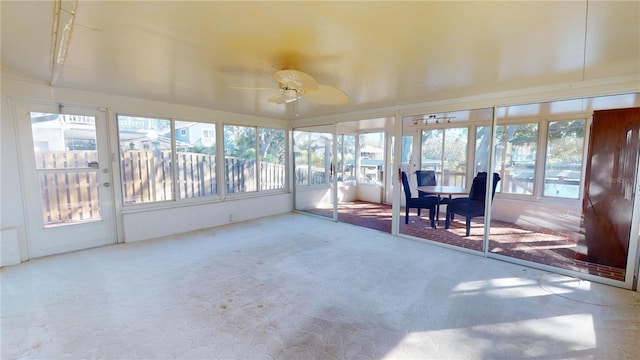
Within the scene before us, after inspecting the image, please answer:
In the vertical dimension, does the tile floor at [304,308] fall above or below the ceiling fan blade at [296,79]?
below

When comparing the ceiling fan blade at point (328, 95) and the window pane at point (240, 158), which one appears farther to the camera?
the window pane at point (240, 158)

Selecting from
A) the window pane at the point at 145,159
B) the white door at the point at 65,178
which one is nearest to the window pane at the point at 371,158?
the window pane at the point at 145,159

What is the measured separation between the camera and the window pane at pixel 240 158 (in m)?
5.13

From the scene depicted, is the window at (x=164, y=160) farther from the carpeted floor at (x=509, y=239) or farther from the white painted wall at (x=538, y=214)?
the white painted wall at (x=538, y=214)

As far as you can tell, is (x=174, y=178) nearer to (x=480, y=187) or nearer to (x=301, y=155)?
(x=301, y=155)

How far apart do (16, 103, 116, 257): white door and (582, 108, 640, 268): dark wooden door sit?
6.34 metres

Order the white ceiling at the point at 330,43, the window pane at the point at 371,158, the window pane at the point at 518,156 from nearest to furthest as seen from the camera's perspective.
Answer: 1. the white ceiling at the point at 330,43
2. the window pane at the point at 518,156
3. the window pane at the point at 371,158

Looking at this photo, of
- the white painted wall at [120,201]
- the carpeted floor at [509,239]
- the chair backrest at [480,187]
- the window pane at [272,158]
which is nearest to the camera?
the white painted wall at [120,201]

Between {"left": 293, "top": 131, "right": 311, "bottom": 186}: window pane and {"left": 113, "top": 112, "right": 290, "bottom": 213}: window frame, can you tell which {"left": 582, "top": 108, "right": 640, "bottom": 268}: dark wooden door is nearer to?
{"left": 293, "top": 131, "right": 311, "bottom": 186}: window pane

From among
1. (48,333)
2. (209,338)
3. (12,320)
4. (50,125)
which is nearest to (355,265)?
(209,338)

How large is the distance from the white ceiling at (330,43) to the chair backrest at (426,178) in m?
2.63

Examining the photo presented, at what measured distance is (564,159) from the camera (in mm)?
4934

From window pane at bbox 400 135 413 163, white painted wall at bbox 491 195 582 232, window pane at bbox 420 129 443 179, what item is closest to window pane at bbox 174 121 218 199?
window pane at bbox 400 135 413 163

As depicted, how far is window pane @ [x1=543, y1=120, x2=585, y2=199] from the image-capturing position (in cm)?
480
